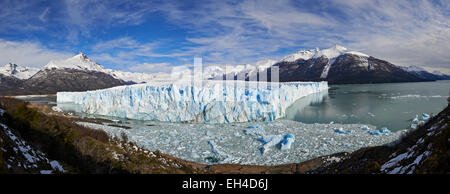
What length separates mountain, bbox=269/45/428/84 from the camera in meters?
99.8

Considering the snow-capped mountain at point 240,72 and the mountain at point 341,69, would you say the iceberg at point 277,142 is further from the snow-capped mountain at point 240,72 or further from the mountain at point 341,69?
the mountain at point 341,69

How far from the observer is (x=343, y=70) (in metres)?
118

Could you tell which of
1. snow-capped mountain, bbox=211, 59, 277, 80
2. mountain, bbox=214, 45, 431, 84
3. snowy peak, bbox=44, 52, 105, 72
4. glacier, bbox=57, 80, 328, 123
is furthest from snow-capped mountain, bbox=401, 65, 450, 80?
snowy peak, bbox=44, 52, 105, 72

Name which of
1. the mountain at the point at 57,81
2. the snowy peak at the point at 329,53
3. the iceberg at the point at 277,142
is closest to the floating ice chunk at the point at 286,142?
the iceberg at the point at 277,142

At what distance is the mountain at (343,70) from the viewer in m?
99.8

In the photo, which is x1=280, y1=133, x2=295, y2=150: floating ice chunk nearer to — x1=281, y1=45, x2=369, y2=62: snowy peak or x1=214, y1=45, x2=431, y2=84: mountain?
x1=214, y1=45, x2=431, y2=84: mountain

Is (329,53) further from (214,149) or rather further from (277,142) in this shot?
(214,149)

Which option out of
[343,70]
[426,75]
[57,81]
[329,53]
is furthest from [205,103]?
[426,75]

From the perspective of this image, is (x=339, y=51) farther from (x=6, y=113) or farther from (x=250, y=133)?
(x=6, y=113)

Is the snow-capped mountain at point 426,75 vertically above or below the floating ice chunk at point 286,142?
above

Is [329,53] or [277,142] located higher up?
[329,53]

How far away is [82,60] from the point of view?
6107 inches

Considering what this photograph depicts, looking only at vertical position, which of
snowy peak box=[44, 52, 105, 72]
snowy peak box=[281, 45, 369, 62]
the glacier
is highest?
snowy peak box=[281, 45, 369, 62]
